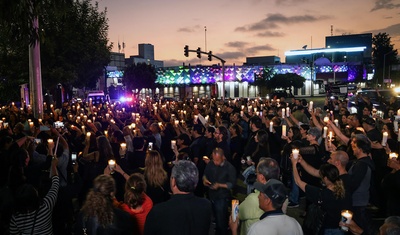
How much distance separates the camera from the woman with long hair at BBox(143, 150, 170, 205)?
18.0ft

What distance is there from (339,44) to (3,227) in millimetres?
127389

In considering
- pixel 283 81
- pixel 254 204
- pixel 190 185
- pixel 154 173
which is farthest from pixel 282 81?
pixel 190 185

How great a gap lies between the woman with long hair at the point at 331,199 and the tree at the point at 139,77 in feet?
198

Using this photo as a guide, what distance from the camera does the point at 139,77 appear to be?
63.8 meters

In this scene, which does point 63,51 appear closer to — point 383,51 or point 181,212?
point 181,212

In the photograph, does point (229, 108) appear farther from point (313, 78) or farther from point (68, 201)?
point (313, 78)

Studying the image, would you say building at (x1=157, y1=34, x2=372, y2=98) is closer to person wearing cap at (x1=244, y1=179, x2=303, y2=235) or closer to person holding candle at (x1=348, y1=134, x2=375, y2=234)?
person holding candle at (x1=348, y1=134, x2=375, y2=234)

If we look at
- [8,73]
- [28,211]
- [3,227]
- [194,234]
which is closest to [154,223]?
[194,234]

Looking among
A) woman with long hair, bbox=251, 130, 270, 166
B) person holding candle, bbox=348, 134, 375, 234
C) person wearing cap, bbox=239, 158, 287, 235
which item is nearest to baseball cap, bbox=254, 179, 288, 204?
person wearing cap, bbox=239, 158, 287, 235

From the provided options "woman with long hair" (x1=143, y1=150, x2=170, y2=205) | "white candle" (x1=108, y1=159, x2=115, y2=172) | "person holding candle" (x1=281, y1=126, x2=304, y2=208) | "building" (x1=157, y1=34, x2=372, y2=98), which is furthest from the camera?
"building" (x1=157, y1=34, x2=372, y2=98)

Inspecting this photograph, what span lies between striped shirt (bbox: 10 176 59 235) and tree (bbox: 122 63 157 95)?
196 feet

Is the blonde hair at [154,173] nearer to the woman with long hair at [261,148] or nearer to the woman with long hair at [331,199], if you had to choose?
the woman with long hair at [331,199]

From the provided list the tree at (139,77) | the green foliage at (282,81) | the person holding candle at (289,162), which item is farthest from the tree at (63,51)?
the tree at (139,77)

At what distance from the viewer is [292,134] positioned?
859 cm
